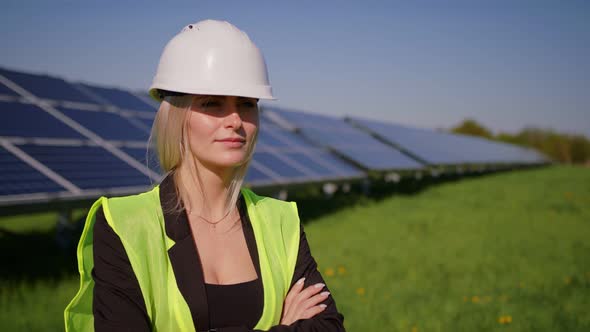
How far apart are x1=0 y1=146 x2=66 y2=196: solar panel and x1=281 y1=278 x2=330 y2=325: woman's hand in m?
3.59

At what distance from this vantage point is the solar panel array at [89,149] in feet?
17.3

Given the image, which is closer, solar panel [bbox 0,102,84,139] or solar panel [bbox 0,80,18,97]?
solar panel [bbox 0,102,84,139]

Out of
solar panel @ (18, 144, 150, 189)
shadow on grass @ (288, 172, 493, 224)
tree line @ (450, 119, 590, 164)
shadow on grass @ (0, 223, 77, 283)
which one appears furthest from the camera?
tree line @ (450, 119, 590, 164)

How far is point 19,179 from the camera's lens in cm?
498

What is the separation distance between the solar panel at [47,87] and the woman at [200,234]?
6.29 m

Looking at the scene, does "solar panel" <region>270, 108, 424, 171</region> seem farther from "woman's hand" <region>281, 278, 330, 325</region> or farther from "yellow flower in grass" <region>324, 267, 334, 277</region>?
"woman's hand" <region>281, 278, 330, 325</region>

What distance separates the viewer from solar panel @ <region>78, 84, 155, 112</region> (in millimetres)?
8992

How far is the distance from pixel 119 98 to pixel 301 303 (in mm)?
8244

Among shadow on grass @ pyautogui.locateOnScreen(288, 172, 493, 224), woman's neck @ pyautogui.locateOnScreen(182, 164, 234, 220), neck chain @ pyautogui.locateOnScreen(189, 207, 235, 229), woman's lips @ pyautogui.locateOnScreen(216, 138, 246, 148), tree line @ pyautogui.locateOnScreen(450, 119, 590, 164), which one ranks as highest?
woman's lips @ pyautogui.locateOnScreen(216, 138, 246, 148)

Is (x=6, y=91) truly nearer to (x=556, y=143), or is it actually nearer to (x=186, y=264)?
(x=186, y=264)

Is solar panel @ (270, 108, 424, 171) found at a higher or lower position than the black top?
lower

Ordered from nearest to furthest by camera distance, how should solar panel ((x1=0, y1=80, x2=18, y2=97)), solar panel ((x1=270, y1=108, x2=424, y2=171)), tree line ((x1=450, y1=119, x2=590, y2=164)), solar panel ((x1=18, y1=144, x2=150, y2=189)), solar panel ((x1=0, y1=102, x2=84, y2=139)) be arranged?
solar panel ((x1=18, y1=144, x2=150, y2=189))
solar panel ((x1=0, y1=102, x2=84, y2=139))
solar panel ((x1=0, y1=80, x2=18, y2=97))
solar panel ((x1=270, y1=108, x2=424, y2=171))
tree line ((x1=450, y1=119, x2=590, y2=164))

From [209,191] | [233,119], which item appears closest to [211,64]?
[233,119]

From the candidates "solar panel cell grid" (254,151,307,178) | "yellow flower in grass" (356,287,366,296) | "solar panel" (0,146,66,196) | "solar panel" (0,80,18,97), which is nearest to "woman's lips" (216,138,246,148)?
"solar panel" (0,146,66,196)
